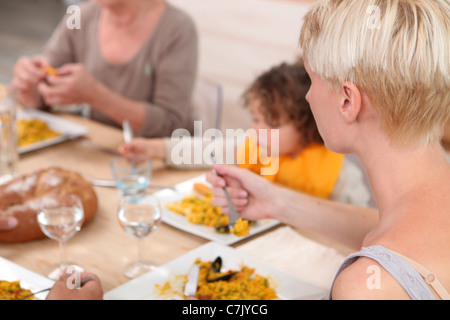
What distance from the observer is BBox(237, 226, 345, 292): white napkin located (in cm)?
136

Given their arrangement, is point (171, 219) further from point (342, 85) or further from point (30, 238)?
point (342, 85)

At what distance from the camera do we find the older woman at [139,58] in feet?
7.90

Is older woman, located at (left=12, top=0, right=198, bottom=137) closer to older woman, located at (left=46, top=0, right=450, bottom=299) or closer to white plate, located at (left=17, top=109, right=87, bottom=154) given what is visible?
white plate, located at (left=17, top=109, right=87, bottom=154)

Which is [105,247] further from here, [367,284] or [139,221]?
[367,284]

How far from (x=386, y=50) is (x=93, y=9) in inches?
79.5

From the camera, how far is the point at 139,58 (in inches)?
99.8

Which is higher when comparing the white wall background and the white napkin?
the white wall background

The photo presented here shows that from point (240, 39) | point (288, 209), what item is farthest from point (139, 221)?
point (240, 39)

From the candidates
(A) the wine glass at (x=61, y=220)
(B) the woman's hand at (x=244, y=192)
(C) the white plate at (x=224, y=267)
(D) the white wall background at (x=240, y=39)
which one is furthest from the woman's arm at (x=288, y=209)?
(D) the white wall background at (x=240, y=39)

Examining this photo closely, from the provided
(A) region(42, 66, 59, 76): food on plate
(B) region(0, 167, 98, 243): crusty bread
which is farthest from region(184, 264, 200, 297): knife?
(A) region(42, 66, 59, 76): food on plate

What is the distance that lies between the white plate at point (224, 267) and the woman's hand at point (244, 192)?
11 centimetres

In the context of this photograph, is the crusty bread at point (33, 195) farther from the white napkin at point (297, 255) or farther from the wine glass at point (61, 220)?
the white napkin at point (297, 255)

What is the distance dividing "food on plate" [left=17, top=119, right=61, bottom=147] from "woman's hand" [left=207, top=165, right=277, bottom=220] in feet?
2.96

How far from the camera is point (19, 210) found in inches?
56.4
